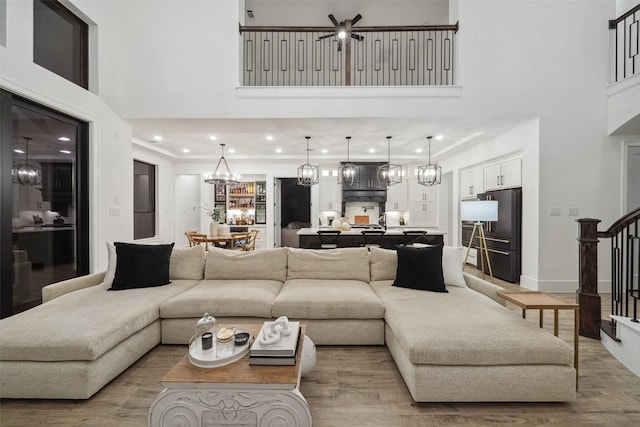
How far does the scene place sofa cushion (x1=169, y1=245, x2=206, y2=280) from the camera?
3553 mm

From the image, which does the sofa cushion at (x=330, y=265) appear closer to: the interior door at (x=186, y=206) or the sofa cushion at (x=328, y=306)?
the sofa cushion at (x=328, y=306)

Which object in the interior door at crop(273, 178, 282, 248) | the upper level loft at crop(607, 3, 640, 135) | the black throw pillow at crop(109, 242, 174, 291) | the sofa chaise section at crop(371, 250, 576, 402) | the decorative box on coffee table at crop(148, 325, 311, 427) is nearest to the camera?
the decorative box on coffee table at crop(148, 325, 311, 427)

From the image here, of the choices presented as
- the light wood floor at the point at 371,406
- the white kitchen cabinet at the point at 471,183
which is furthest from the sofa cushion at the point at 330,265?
the white kitchen cabinet at the point at 471,183

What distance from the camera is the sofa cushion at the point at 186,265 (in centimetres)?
355

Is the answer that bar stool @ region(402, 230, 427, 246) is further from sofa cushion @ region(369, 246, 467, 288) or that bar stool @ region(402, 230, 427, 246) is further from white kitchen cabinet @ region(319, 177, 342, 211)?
white kitchen cabinet @ region(319, 177, 342, 211)

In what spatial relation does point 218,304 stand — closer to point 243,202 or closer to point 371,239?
point 371,239

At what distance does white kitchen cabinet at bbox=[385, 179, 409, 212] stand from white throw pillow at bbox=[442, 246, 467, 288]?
233 inches

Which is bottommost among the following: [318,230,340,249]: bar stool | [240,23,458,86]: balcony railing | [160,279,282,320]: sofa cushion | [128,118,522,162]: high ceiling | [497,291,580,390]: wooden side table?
[160,279,282,320]: sofa cushion

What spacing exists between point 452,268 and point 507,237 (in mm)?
2921

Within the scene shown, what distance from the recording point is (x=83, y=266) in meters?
4.14

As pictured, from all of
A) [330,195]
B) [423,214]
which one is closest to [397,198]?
[423,214]

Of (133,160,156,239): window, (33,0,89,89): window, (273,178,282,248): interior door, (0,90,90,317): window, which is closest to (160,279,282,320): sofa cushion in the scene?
(0,90,90,317): window

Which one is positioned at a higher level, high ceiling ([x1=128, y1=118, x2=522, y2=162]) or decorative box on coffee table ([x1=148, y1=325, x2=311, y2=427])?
high ceiling ([x1=128, y1=118, x2=522, y2=162])

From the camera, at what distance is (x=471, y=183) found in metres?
7.14
